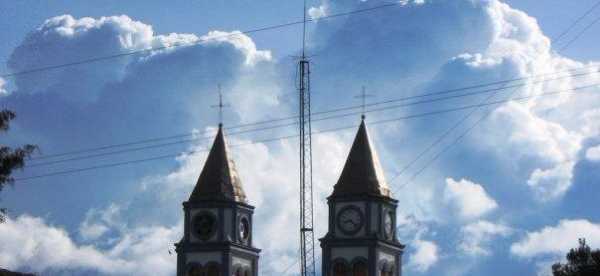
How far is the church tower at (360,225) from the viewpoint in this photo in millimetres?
129000

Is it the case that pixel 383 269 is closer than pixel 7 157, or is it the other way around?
pixel 7 157

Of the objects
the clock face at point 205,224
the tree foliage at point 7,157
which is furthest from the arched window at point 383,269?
the tree foliage at point 7,157

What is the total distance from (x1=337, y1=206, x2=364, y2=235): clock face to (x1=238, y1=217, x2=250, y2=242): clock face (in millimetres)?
6729

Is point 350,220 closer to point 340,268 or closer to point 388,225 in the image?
point 388,225

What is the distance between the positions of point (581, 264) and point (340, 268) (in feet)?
77.6

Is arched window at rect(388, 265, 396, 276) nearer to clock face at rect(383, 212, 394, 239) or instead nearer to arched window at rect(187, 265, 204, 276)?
clock face at rect(383, 212, 394, 239)

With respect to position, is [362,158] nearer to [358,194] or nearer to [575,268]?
[358,194]

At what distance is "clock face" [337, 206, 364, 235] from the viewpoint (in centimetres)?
12975

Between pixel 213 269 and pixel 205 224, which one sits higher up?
pixel 205 224

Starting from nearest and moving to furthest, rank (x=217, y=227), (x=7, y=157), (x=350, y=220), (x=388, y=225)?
(x=7, y=157)
(x=350, y=220)
(x=217, y=227)
(x=388, y=225)

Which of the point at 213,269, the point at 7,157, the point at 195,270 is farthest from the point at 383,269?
the point at 7,157

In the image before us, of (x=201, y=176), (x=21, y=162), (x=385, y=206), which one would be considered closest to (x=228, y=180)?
(x=201, y=176)

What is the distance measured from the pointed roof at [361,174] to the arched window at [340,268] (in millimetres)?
4664

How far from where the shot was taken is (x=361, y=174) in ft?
429
